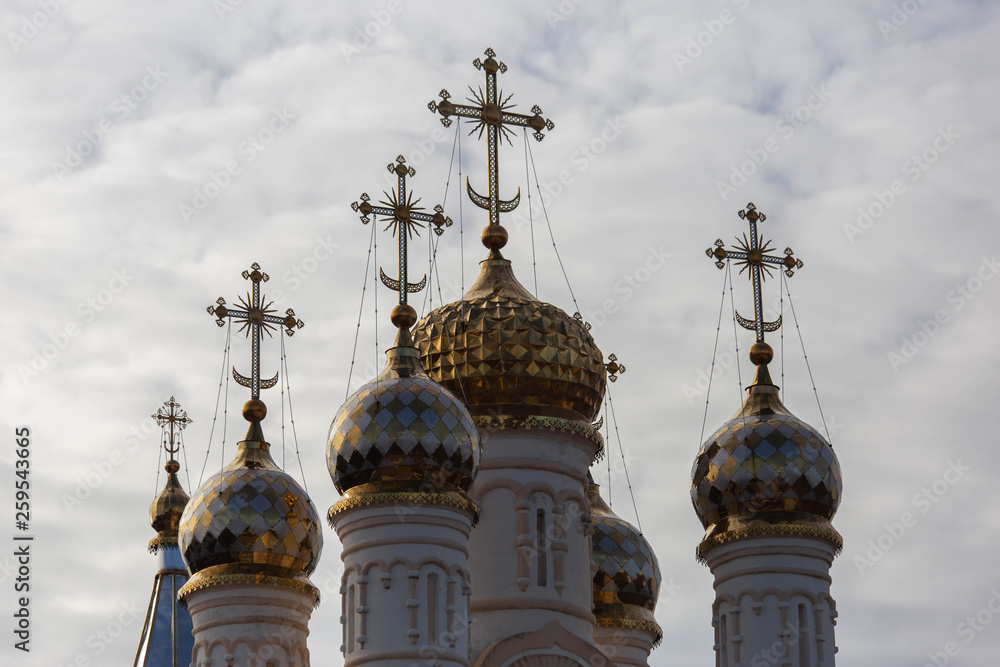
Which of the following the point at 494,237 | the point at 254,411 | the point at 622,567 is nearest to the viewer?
the point at 494,237

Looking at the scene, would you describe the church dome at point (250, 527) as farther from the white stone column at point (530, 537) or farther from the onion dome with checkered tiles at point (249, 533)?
the white stone column at point (530, 537)

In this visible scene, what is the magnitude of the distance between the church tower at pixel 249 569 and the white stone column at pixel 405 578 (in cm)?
227

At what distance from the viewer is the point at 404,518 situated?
72.6 ft

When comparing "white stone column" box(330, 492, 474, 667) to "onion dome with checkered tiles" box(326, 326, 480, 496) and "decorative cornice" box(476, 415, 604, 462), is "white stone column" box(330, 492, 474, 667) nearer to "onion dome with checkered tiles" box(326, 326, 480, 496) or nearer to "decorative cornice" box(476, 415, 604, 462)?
"onion dome with checkered tiles" box(326, 326, 480, 496)

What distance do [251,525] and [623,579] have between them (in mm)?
4947

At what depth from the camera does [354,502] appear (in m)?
22.3

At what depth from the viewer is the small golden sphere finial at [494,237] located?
83.2 feet

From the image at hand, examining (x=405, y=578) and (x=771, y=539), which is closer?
(x=405, y=578)

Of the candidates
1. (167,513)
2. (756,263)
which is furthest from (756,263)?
(167,513)

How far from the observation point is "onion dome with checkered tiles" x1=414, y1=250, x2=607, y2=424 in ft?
78.9

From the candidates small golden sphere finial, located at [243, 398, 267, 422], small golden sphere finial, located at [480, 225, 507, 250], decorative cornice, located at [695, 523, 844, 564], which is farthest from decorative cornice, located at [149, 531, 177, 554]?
decorative cornice, located at [695, 523, 844, 564]

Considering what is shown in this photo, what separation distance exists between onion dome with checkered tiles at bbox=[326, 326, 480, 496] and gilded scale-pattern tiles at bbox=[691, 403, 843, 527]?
321 cm

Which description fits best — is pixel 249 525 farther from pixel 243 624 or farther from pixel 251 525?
pixel 243 624

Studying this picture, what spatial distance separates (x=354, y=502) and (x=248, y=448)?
11.9ft
